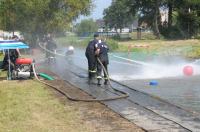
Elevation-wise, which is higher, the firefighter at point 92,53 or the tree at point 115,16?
the tree at point 115,16

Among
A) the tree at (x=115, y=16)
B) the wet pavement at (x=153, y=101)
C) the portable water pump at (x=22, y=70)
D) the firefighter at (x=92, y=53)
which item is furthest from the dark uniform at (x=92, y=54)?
the tree at (x=115, y=16)

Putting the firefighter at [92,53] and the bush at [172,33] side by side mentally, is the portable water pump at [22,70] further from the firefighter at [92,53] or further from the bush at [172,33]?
the bush at [172,33]

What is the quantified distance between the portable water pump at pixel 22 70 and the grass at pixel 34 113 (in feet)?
10.9

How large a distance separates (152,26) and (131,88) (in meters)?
64.8

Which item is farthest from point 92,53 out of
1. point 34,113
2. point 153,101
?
point 34,113

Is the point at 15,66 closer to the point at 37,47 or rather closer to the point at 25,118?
the point at 25,118

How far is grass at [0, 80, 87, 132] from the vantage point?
34.8ft

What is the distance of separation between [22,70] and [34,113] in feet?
30.3

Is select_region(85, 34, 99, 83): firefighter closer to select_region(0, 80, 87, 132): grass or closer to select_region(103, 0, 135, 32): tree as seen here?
select_region(0, 80, 87, 132): grass

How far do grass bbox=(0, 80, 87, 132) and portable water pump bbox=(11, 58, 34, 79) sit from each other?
3314 mm

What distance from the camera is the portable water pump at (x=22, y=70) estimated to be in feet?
68.7

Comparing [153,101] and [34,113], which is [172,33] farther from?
[34,113]

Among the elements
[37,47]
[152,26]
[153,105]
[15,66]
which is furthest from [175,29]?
[153,105]

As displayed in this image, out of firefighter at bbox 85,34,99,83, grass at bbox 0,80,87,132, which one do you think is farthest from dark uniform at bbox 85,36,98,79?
grass at bbox 0,80,87,132
